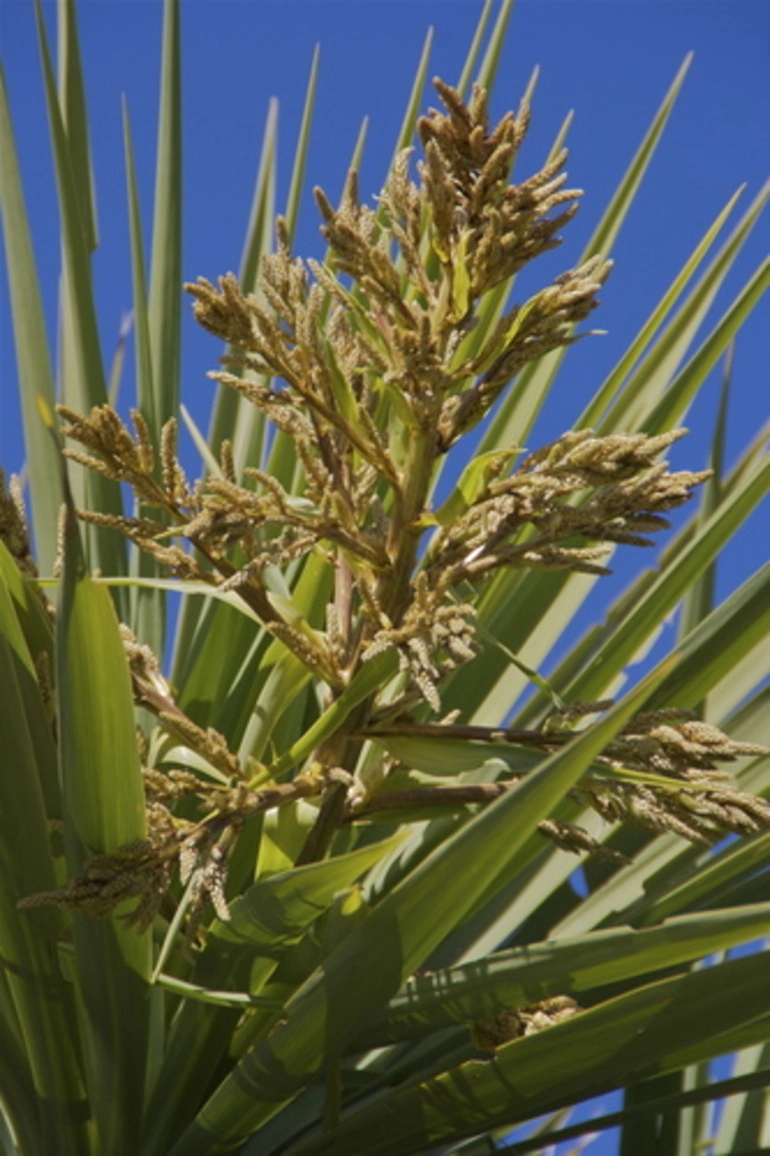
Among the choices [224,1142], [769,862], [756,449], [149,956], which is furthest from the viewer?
[756,449]

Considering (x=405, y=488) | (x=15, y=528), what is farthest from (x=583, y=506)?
(x=15, y=528)

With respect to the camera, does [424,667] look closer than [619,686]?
Yes

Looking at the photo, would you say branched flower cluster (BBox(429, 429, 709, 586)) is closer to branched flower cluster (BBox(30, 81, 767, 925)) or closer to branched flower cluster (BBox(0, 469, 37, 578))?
branched flower cluster (BBox(30, 81, 767, 925))

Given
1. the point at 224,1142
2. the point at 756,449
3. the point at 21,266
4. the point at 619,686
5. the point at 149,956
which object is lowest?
the point at 224,1142

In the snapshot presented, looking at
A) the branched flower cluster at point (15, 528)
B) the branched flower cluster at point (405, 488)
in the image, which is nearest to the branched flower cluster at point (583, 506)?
the branched flower cluster at point (405, 488)

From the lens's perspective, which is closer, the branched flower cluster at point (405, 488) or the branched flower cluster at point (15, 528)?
the branched flower cluster at point (405, 488)

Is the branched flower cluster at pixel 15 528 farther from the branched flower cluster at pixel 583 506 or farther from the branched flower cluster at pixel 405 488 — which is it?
the branched flower cluster at pixel 583 506

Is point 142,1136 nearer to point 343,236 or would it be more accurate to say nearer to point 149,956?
point 149,956

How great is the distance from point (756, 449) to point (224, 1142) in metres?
1.05

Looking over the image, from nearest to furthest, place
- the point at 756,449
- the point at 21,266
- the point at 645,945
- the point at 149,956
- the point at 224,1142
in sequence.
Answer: the point at 645,945 < the point at 149,956 < the point at 224,1142 < the point at 21,266 < the point at 756,449

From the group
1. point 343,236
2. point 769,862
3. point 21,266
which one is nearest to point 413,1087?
point 769,862

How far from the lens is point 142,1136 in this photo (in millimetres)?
1126

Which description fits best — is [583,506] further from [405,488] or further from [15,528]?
[15,528]

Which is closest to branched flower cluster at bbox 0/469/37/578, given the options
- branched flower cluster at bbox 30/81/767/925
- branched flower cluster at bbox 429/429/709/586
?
branched flower cluster at bbox 30/81/767/925
